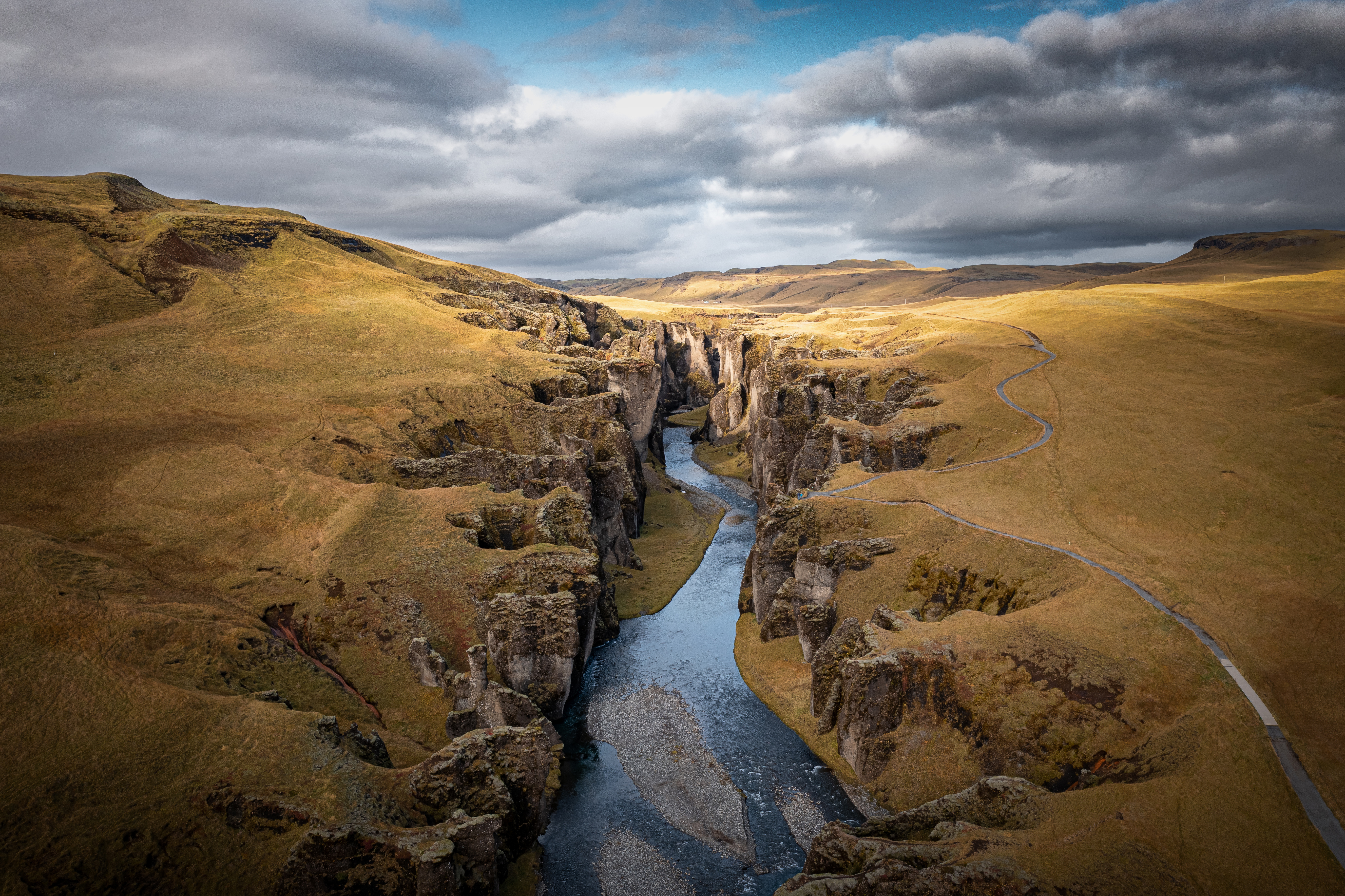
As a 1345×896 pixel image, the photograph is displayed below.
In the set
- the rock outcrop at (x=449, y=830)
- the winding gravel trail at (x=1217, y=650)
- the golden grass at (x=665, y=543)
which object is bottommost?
the golden grass at (x=665, y=543)

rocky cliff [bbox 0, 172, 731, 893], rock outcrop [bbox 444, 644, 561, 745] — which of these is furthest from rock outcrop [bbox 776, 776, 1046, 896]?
rock outcrop [bbox 444, 644, 561, 745]

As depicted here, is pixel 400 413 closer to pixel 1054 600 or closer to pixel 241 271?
pixel 241 271

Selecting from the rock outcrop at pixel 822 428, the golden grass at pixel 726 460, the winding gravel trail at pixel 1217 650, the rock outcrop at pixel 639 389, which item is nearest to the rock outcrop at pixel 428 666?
the winding gravel trail at pixel 1217 650

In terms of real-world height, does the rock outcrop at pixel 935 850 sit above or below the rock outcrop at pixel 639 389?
below

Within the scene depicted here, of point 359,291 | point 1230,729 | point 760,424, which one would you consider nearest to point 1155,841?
point 1230,729

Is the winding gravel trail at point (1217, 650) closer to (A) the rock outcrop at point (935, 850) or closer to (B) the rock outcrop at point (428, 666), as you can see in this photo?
(A) the rock outcrop at point (935, 850)

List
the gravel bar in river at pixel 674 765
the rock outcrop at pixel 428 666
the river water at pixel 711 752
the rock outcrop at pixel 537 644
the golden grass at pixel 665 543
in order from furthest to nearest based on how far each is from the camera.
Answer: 1. the golden grass at pixel 665 543
2. the rock outcrop at pixel 537 644
3. the rock outcrop at pixel 428 666
4. the gravel bar in river at pixel 674 765
5. the river water at pixel 711 752

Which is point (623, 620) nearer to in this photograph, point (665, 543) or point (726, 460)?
point (665, 543)
